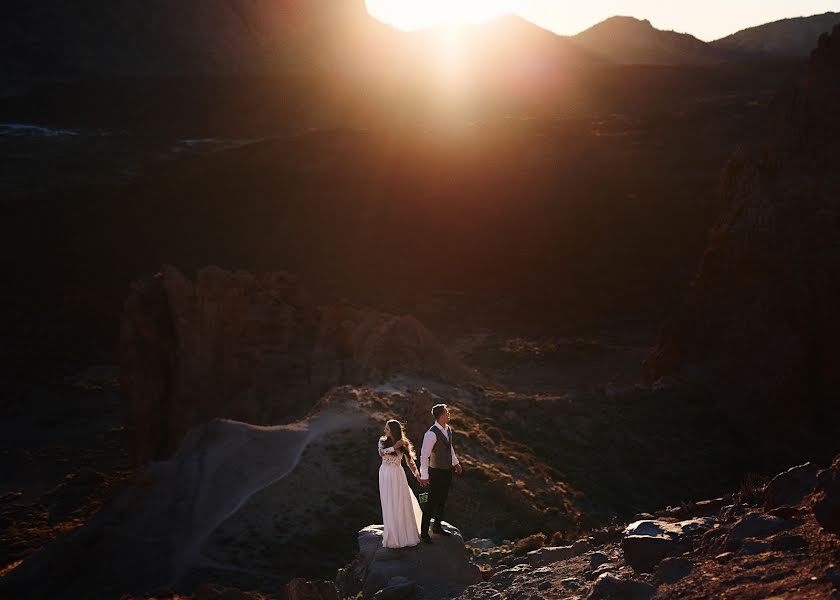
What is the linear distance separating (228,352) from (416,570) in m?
17.6

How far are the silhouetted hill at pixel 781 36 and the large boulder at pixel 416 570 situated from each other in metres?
149

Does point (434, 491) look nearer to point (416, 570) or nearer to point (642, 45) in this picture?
point (416, 570)

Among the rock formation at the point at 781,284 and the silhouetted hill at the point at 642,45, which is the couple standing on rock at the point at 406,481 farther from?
the silhouetted hill at the point at 642,45

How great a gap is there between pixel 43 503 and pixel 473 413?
11.4m

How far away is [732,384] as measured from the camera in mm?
21906

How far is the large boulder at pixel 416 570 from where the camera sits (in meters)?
8.73

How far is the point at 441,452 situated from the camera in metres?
9.52

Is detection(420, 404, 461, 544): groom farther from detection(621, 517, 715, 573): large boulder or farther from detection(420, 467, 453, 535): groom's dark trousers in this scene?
detection(621, 517, 715, 573): large boulder

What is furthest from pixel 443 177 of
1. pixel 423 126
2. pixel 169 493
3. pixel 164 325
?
pixel 169 493

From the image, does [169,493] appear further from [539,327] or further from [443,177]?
[443,177]

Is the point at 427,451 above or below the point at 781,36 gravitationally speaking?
below

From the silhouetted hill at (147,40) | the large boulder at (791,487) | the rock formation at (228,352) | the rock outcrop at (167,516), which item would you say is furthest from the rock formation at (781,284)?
the silhouetted hill at (147,40)

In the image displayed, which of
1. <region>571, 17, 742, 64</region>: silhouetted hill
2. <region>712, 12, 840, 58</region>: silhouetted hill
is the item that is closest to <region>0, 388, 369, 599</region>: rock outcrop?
<region>571, 17, 742, 64</region>: silhouetted hill

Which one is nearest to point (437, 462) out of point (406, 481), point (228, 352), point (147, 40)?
point (406, 481)
